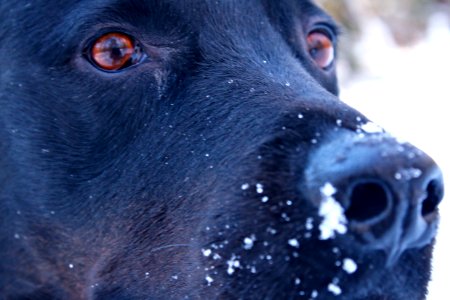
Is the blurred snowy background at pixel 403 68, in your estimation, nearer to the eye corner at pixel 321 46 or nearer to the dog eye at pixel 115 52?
the eye corner at pixel 321 46

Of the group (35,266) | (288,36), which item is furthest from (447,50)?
(35,266)

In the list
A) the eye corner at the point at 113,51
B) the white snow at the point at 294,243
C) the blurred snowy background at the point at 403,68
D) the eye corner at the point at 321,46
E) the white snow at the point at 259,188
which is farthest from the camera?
the blurred snowy background at the point at 403,68

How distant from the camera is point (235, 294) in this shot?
2.67 metres

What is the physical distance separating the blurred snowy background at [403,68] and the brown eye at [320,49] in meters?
3.19

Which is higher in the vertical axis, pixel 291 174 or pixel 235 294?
pixel 291 174

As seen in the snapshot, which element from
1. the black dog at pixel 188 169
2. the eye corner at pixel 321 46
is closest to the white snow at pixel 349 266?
the black dog at pixel 188 169

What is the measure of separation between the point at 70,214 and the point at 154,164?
1.39 ft

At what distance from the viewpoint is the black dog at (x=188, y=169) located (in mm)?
2479

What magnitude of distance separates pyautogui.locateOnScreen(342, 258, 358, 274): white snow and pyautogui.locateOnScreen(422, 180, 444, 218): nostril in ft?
1.02

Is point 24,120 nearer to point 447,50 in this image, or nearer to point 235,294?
point 235,294

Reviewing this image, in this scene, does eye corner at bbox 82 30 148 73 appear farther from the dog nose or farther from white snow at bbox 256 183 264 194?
the dog nose

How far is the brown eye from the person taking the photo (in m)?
3.99

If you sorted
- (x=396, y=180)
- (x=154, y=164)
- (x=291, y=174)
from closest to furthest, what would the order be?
(x=396, y=180), (x=291, y=174), (x=154, y=164)

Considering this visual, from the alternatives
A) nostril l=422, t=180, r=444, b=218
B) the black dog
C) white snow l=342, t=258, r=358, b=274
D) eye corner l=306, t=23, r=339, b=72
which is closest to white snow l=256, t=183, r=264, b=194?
the black dog
